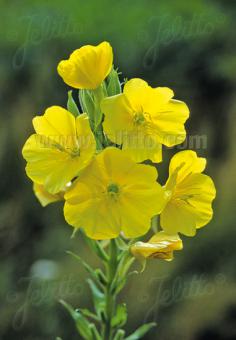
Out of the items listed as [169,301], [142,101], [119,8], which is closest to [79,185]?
[142,101]

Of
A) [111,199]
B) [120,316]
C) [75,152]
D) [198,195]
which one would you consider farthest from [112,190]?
[120,316]

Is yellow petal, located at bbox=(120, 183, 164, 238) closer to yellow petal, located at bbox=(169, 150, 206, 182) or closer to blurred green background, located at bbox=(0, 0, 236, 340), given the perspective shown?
yellow petal, located at bbox=(169, 150, 206, 182)

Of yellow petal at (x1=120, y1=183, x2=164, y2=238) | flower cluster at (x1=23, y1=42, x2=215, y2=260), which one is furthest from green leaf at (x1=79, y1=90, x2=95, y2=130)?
yellow petal at (x1=120, y1=183, x2=164, y2=238)

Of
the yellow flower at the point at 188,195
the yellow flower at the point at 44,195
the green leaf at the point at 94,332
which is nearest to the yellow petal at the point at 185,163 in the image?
the yellow flower at the point at 188,195

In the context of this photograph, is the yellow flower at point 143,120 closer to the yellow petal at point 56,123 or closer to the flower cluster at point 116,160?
the flower cluster at point 116,160

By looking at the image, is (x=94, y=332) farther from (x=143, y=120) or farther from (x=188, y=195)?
(x=143, y=120)
